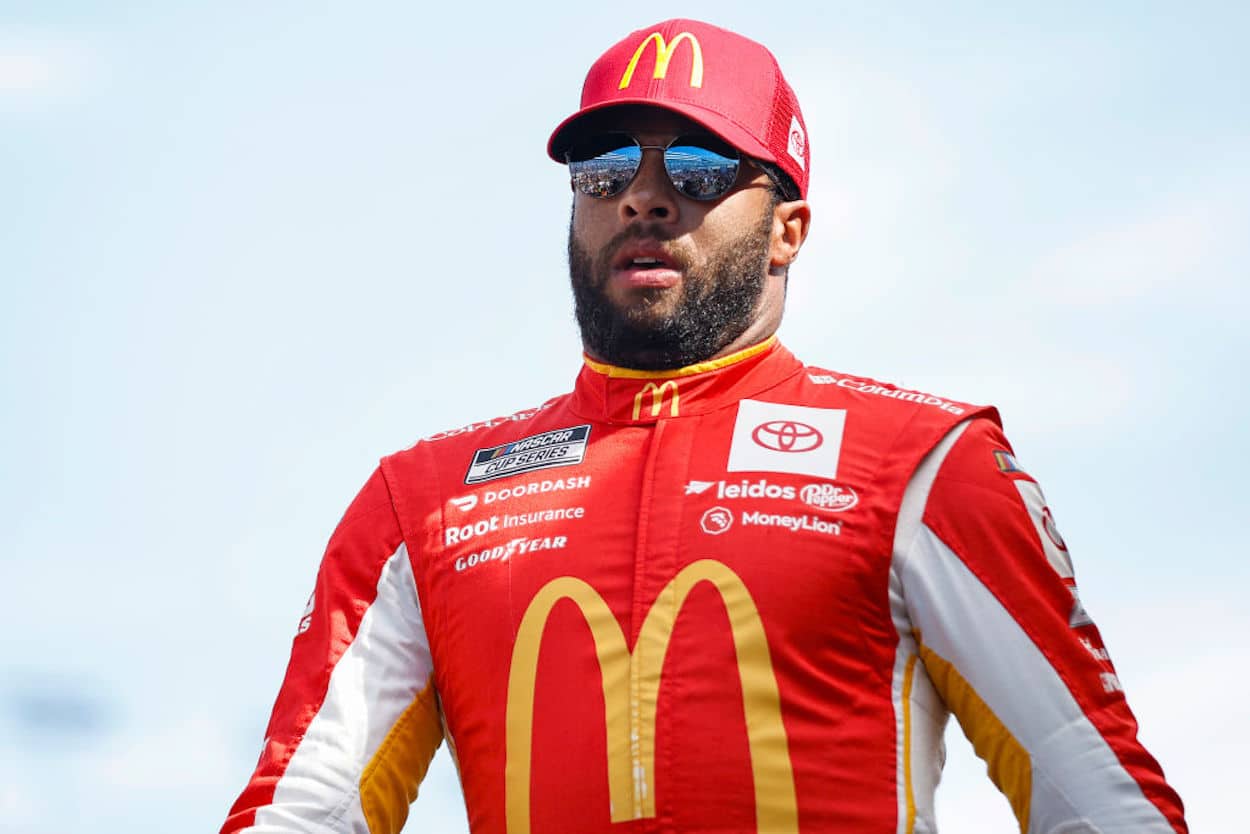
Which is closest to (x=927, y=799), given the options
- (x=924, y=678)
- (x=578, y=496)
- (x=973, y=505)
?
(x=924, y=678)

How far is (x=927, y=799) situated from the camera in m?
4.78

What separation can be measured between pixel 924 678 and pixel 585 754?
3.02ft

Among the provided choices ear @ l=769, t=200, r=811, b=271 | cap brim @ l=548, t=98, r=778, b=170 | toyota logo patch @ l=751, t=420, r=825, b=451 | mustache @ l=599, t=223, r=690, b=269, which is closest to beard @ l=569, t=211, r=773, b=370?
mustache @ l=599, t=223, r=690, b=269

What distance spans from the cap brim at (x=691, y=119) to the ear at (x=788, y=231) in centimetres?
20

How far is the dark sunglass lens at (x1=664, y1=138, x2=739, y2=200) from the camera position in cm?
539

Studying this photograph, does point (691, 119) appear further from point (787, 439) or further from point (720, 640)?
point (720, 640)

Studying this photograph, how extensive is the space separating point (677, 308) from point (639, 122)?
0.58 m

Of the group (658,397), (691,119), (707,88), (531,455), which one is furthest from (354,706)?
(707,88)

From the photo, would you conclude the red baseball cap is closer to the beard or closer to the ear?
the ear

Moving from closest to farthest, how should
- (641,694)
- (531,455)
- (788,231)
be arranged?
(641,694), (531,455), (788,231)

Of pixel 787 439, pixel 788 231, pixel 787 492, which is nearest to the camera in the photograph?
pixel 787 492

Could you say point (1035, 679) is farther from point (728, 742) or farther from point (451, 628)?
point (451, 628)

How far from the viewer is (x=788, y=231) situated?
5738mm

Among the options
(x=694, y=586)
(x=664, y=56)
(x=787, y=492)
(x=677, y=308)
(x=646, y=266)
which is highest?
(x=664, y=56)
